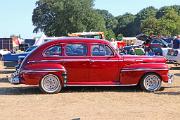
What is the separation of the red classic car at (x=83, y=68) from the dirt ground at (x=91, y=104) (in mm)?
329

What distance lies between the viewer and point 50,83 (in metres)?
13.7

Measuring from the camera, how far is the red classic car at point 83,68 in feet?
44.9

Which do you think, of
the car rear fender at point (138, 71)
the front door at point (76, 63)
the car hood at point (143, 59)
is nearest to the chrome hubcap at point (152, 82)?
the car rear fender at point (138, 71)

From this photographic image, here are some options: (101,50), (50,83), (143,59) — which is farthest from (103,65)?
(50,83)

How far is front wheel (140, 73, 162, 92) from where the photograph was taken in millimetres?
13922

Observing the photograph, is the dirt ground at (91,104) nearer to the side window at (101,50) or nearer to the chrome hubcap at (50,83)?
the chrome hubcap at (50,83)

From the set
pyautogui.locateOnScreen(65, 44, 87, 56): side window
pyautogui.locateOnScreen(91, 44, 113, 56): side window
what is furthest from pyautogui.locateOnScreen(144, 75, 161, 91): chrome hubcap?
pyautogui.locateOnScreen(65, 44, 87, 56): side window

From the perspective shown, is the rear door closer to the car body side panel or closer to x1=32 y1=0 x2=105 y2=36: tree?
the car body side panel

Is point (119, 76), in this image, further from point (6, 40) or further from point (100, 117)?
point (6, 40)

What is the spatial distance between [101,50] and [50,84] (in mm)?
1834

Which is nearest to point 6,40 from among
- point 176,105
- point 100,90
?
point 100,90

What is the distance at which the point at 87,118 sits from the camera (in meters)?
9.50

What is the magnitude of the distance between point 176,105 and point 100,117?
2507 mm

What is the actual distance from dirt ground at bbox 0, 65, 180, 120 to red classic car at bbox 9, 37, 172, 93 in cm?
33
